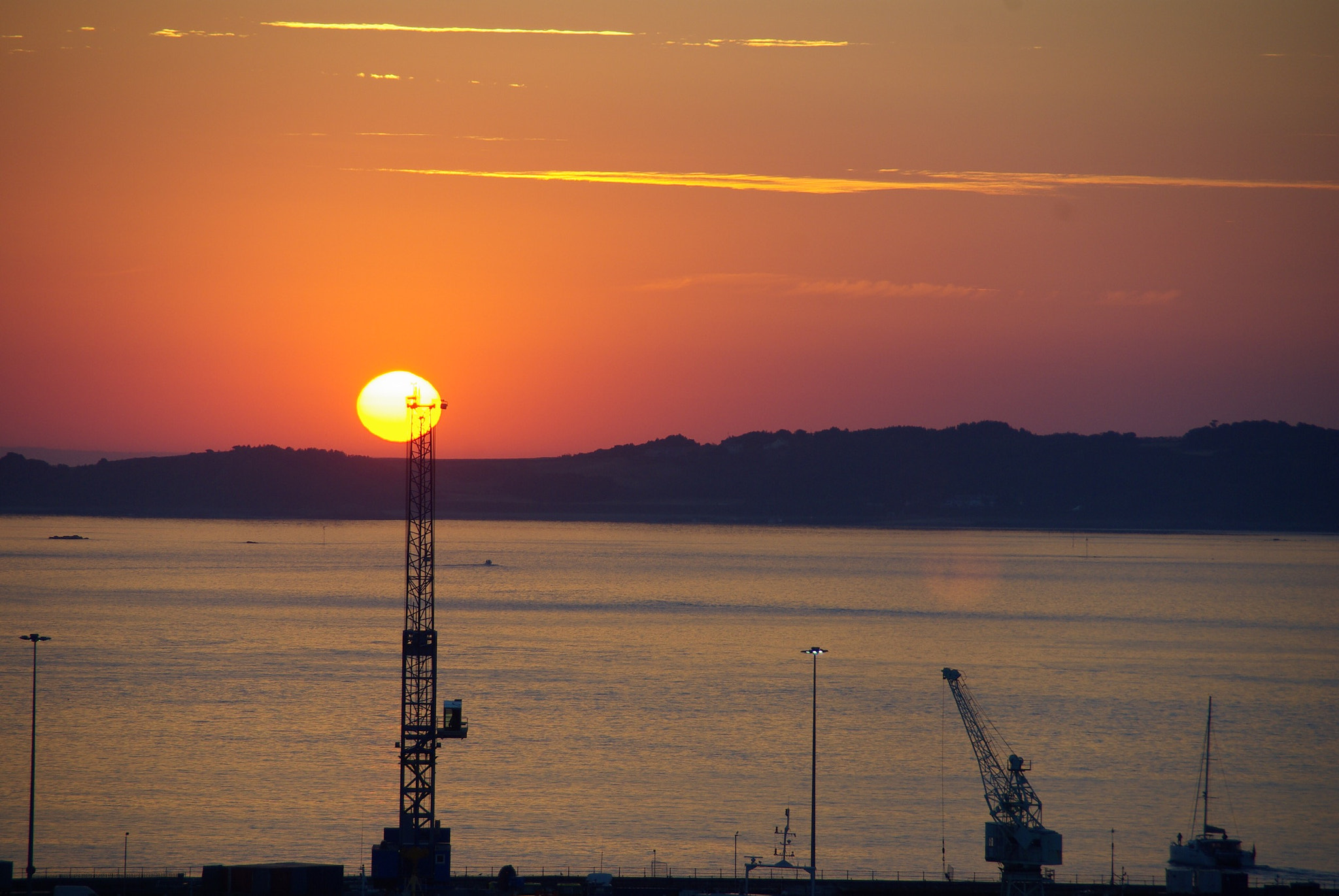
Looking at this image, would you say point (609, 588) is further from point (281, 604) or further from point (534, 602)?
point (281, 604)

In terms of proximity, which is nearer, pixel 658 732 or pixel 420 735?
pixel 420 735

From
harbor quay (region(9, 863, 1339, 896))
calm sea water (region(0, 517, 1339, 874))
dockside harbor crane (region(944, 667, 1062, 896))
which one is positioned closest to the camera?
harbor quay (region(9, 863, 1339, 896))

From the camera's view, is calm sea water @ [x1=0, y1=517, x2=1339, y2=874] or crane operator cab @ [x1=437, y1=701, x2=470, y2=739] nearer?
crane operator cab @ [x1=437, y1=701, x2=470, y2=739]

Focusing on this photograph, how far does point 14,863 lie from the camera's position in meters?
46.4

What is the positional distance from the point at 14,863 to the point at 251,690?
38699 millimetres

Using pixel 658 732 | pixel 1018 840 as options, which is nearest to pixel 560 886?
pixel 1018 840

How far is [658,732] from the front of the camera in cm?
7125

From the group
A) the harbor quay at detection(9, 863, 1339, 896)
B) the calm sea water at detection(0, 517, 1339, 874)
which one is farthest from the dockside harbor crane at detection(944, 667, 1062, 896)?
the calm sea water at detection(0, 517, 1339, 874)

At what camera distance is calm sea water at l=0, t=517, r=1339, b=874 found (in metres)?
52.1

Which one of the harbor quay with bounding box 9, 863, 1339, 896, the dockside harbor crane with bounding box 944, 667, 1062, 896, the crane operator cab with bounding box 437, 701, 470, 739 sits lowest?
the harbor quay with bounding box 9, 863, 1339, 896

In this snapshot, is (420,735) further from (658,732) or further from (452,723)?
(658,732)

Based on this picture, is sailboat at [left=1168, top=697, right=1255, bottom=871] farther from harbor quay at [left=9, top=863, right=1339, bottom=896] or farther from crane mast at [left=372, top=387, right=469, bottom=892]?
crane mast at [left=372, top=387, right=469, bottom=892]

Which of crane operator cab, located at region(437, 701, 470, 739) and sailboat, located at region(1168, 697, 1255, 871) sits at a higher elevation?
crane operator cab, located at region(437, 701, 470, 739)

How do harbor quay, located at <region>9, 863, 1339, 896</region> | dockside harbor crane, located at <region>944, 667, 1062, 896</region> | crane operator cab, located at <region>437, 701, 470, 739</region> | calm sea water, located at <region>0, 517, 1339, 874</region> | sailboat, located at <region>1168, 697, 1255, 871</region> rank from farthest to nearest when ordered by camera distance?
1. calm sea water, located at <region>0, 517, 1339, 874</region>
2. sailboat, located at <region>1168, 697, 1255, 871</region>
3. crane operator cab, located at <region>437, 701, 470, 739</region>
4. dockside harbor crane, located at <region>944, 667, 1062, 896</region>
5. harbor quay, located at <region>9, 863, 1339, 896</region>
